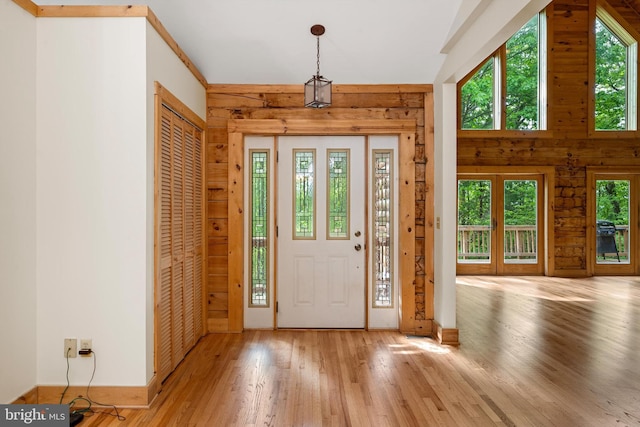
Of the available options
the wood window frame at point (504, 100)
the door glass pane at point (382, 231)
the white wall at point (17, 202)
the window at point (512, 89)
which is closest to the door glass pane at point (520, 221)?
the wood window frame at point (504, 100)

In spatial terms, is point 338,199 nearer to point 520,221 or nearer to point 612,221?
point 520,221

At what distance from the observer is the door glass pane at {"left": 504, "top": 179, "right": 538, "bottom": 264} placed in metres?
7.69

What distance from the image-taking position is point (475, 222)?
773 centimetres

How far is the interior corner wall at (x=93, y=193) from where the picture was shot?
251 centimetres

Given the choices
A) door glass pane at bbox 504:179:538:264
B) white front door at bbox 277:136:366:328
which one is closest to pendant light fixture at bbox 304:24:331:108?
white front door at bbox 277:136:366:328

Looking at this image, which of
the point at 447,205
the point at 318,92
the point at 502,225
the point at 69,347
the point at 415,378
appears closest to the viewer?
the point at 69,347

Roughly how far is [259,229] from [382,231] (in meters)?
1.30

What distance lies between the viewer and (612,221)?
7812 mm

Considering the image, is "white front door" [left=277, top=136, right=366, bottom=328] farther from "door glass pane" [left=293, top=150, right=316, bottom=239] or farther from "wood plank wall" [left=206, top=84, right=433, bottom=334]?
"wood plank wall" [left=206, top=84, right=433, bottom=334]

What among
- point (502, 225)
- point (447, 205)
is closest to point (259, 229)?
A: point (447, 205)

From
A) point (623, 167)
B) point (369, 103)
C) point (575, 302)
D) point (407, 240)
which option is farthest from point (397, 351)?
point (623, 167)

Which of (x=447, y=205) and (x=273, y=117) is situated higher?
(x=273, y=117)

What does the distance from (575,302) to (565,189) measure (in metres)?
2.98

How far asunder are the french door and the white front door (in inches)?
166
